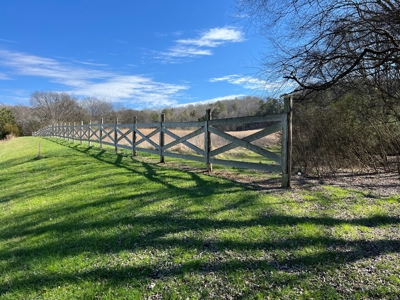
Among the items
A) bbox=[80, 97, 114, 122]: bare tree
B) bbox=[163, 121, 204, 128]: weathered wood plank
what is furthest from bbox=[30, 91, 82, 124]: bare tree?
bbox=[163, 121, 204, 128]: weathered wood plank

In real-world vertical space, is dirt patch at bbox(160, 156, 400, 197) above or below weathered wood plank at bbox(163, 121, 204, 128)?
below

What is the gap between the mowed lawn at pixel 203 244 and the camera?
2.38m

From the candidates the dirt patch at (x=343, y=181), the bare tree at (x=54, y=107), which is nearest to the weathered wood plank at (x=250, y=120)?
the dirt patch at (x=343, y=181)

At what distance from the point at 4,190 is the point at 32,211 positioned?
2.93 meters

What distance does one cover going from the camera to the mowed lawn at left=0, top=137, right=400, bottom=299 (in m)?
2.38

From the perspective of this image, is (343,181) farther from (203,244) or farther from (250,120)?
(203,244)

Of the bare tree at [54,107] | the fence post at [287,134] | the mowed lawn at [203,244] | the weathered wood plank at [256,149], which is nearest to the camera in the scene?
the mowed lawn at [203,244]

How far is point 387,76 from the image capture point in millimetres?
7734

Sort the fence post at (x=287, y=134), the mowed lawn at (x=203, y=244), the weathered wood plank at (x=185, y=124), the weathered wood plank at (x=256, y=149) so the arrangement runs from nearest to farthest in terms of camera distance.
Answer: the mowed lawn at (x=203, y=244)
the fence post at (x=287, y=134)
the weathered wood plank at (x=256, y=149)
the weathered wood plank at (x=185, y=124)

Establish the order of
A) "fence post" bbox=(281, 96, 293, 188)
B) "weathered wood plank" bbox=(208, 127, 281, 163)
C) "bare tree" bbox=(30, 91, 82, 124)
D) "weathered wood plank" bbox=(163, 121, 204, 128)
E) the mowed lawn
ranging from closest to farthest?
1. the mowed lawn
2. "fence post" bbox=(281, 96, 293, 188)
3. "weathered wood plank" bbox=(208, 127, 281, 163)
4. "weathered wood plank" bbox=(163, 121, 204, 128)
5. "bare tree" bbox=(30, 91, 82, 124)

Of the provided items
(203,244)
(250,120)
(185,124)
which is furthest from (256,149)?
(203,244)

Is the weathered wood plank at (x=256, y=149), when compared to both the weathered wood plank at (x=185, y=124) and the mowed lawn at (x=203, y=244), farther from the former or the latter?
the weathered wood plank at (x=185, y=124)

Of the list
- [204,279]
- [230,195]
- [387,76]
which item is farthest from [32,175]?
[387,76]

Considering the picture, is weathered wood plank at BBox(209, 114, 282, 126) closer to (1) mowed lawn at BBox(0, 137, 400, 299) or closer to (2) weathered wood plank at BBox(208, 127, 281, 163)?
(2) weathered wood plank at BBox(208, 127, 281, 163)
